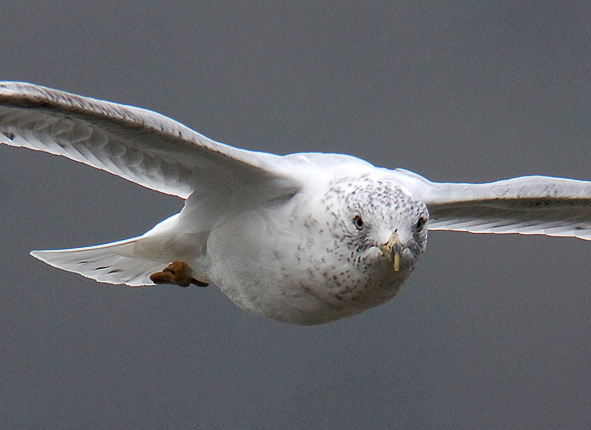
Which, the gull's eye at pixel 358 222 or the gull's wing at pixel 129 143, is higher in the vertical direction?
the gull's wing at pixel 129 143

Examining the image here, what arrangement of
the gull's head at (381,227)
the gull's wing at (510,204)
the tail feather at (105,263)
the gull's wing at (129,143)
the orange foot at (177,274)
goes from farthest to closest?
the tail feather at (105,263), the orange foot at (177,274), the gull's wing at (510,204), the gull's head at (381,227), the gull's wing at (129,143)

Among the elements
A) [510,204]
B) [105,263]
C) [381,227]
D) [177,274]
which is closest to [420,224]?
[381,227]

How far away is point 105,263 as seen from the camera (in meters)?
4.90

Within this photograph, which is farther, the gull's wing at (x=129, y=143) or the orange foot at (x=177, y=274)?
the orange foot at (x=177, y=274)

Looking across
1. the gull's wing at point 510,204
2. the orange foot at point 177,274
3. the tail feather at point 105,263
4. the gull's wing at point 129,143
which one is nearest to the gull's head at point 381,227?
the gull's wing at point 510,204

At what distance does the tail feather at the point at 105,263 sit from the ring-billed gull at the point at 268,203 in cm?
16

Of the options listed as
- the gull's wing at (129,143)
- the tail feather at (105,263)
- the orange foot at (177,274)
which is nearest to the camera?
the gull's wing at (129,143)

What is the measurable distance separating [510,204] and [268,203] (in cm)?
96

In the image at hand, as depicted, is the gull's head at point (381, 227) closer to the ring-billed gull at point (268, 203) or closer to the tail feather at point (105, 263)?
the ring-billed gull at point (268, 203)

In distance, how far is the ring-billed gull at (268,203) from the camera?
3.67m

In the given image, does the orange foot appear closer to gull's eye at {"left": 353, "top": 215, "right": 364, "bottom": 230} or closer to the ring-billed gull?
the ring-billed gull

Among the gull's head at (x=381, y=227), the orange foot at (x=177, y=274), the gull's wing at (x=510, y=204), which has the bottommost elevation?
the gull's head at (x=381, y=227)

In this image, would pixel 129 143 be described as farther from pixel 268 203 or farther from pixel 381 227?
pixel 381 227

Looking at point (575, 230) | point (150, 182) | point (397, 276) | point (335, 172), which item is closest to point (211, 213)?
point (150, 182)
